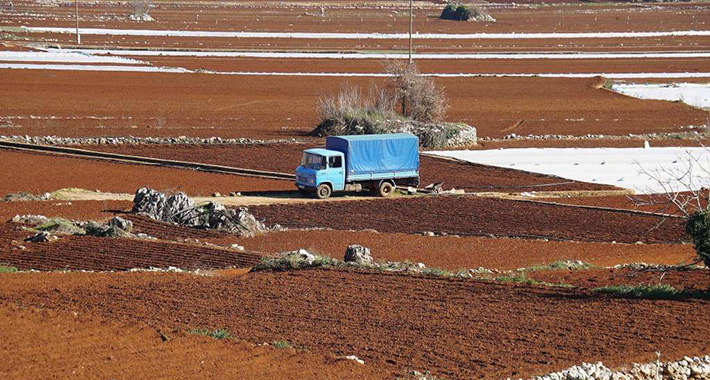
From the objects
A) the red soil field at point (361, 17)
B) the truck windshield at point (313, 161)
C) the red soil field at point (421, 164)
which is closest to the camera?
the truck windshield at point (313, 161)

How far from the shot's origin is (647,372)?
15.3 meters

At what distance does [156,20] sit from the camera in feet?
432

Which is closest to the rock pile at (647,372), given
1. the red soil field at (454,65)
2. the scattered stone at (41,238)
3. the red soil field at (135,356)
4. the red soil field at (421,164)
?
the red soil field at (135,356)

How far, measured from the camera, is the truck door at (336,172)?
34469mm

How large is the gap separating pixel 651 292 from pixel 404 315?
17.0 ft

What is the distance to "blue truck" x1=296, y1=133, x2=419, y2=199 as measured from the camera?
113 ft

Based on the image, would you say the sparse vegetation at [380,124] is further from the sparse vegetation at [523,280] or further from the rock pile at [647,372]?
the rock pile at [647,372]

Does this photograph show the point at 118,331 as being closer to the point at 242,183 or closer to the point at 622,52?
the point at 242,183

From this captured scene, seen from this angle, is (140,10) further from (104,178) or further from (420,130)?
(104,178)

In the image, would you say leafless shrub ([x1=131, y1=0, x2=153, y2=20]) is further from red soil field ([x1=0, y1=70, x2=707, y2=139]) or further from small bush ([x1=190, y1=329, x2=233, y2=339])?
small bush ([x1=190, y1=329, x2=233, y2=339])

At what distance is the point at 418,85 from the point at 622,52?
53160 mm

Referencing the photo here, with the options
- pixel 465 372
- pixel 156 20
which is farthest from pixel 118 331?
pixel 156 20

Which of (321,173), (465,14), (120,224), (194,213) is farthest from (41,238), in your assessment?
(465,14)

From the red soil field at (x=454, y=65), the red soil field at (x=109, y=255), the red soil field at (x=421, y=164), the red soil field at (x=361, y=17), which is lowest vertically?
the red soil field at (x=421, y=164)
